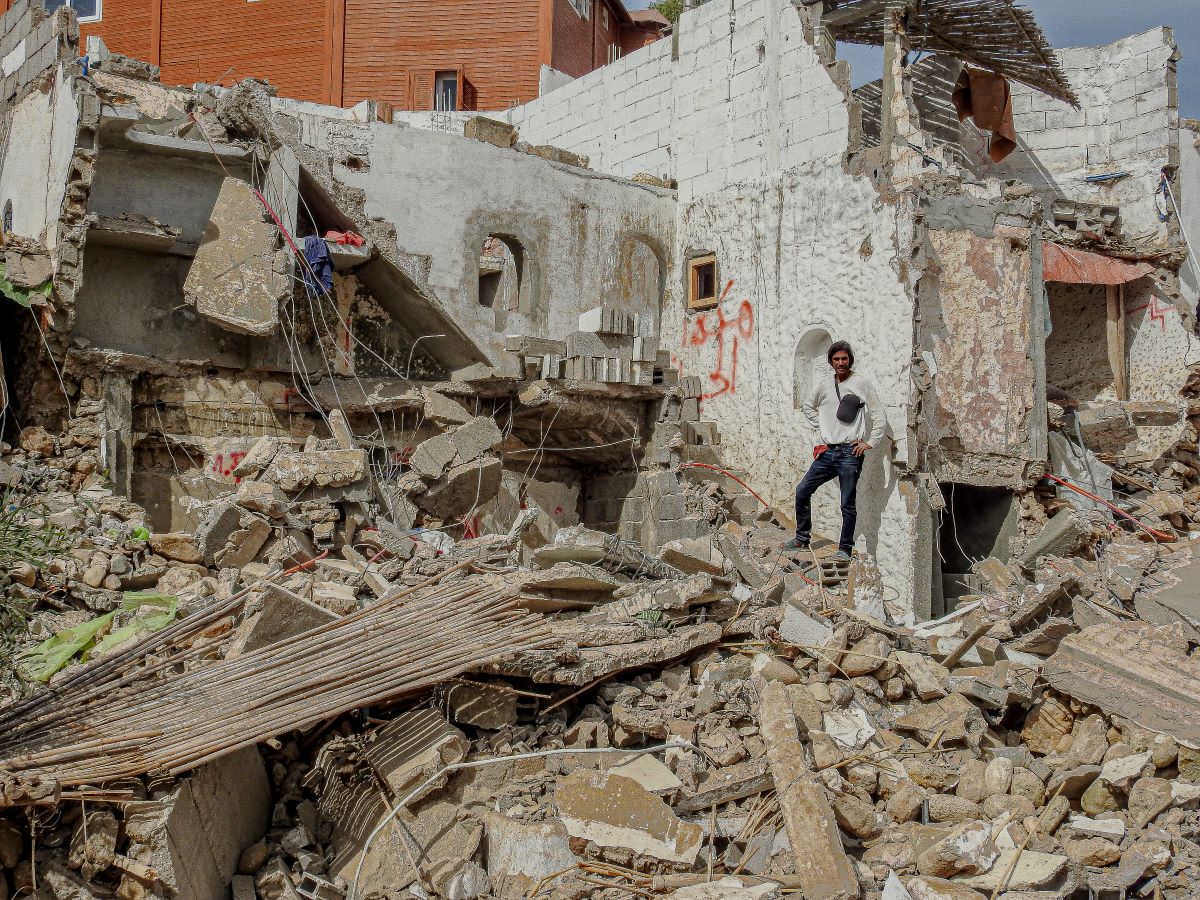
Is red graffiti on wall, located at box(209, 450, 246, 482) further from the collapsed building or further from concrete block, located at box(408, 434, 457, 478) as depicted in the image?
concrete block, located at box(408, 434, 457, 478)

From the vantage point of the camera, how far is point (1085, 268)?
529 inches

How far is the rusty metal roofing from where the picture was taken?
1205cm

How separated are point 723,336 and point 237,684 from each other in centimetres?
843

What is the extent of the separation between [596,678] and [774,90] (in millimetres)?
8525

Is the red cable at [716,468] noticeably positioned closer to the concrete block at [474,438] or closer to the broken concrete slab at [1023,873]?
the concrete block at [474,438]

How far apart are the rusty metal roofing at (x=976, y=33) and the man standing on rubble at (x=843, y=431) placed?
191 inches

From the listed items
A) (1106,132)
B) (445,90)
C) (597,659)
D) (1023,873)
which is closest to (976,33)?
(1106,132)

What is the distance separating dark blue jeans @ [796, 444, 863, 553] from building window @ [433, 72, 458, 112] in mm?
14321

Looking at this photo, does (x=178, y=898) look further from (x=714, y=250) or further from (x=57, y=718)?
(x=714, y=250)

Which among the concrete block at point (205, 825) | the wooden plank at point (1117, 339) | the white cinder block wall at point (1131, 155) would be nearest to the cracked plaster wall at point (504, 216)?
the white cinder block wall at point (1131, 155)

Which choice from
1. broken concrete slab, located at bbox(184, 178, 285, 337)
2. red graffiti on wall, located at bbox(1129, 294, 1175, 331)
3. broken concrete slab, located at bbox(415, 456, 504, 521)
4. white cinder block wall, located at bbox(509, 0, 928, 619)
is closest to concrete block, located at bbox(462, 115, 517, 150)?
white cinder block wall, located at bbox(509, 0, 928, 619)

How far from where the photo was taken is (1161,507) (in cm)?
1181

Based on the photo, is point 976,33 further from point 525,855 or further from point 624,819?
point 525,855

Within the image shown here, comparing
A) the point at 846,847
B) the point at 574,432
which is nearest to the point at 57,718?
the point at 846,847
